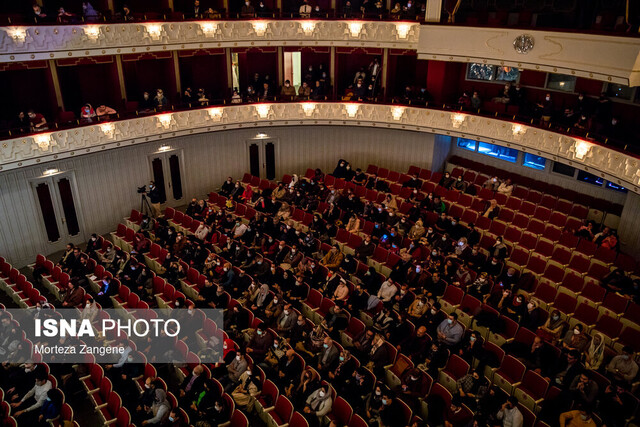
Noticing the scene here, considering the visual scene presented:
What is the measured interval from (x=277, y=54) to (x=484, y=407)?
13004 millimetres

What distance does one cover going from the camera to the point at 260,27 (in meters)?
14.7

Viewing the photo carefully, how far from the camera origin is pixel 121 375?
341 inches

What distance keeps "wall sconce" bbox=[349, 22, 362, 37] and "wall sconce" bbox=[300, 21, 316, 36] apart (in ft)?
3.52

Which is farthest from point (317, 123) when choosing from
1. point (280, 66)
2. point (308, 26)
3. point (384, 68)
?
point (384, 68)

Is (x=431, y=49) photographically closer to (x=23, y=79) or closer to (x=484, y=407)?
(x=484, y=407)

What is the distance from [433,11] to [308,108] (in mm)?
4500

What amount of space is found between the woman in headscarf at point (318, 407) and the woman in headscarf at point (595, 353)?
4553 mm

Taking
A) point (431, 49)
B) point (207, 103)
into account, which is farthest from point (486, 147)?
point (207, 103)

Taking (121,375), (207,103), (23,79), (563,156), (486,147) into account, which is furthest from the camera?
(486,147)

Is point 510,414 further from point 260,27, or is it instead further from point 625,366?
point 260,27


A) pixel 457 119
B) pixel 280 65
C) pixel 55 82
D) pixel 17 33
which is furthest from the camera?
pixel 280 65

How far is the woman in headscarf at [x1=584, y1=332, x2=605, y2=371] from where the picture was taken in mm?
8688

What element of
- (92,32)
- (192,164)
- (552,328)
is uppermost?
(92,32)

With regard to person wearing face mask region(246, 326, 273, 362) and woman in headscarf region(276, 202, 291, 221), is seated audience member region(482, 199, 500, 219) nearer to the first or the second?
woman in headscarf region(276, 202, 291, 221)
